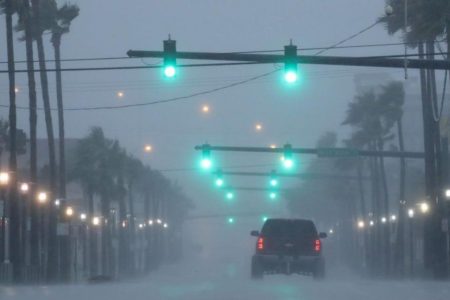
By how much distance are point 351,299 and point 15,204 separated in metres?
27.6

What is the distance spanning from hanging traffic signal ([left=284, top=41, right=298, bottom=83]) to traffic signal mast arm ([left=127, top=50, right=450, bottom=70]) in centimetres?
7

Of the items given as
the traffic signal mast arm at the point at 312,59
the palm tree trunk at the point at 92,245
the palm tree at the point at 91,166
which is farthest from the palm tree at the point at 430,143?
the palm tree at the point at 91,166

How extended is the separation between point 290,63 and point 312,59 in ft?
1.79

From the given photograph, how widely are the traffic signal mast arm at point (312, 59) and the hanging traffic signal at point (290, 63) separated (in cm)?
7

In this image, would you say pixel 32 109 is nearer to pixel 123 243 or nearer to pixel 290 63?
pixel 290 63

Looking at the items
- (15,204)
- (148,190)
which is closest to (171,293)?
(15,204)

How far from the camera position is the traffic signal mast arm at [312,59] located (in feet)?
90.6

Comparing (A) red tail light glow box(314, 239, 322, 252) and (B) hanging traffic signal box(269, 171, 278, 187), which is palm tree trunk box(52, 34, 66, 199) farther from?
(A) red tail light glow box(314, 239, 322, 252)

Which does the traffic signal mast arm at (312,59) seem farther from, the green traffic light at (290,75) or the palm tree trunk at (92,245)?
the palm tree trunk at (92,245)

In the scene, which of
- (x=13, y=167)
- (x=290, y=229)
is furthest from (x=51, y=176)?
(x=290, y=229)

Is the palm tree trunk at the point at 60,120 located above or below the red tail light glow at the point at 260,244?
above

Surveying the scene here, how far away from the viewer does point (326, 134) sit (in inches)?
A: 5226

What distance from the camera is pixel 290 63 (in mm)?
28203

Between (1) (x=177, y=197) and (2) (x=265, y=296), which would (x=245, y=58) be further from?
(1) (x=177, y=197)
